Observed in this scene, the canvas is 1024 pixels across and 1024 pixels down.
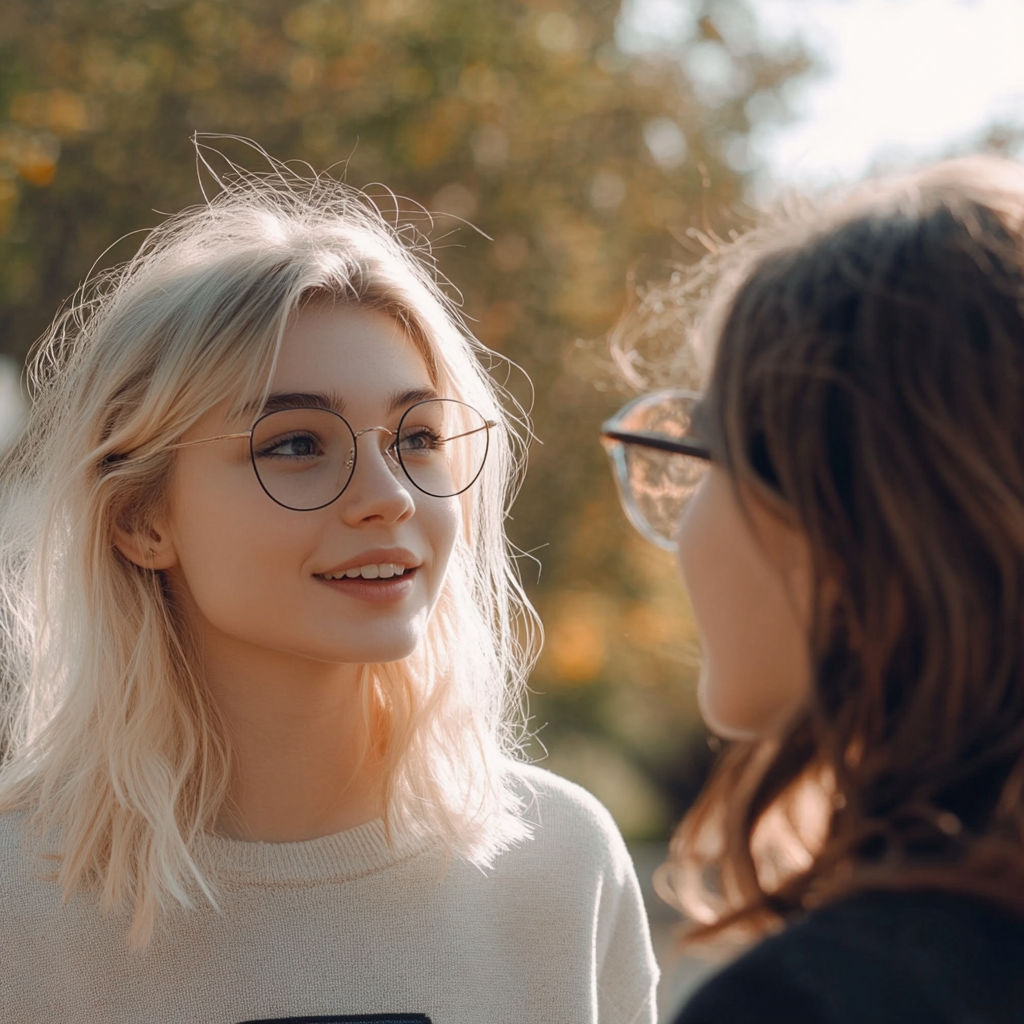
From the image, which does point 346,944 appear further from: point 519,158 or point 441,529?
point 519,158

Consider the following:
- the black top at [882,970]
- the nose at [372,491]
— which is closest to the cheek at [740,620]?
the black top at [882,970]

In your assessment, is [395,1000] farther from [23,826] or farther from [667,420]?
[667,420]

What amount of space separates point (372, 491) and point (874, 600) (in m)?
1.07

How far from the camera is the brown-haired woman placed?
42.9 inches

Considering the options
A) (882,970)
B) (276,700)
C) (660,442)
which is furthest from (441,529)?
(882,970)

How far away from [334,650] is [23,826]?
2.14 ft

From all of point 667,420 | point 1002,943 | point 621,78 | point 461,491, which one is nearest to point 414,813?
point 461,491

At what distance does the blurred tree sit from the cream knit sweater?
4.10 metres

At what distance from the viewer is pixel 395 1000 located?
A: 210cm

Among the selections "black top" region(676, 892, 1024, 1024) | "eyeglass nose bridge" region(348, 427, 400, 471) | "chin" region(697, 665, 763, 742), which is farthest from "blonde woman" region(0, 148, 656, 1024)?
"black top" region(676, 892, 1024, 1024)

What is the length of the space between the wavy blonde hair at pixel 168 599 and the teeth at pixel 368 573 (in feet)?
1.09

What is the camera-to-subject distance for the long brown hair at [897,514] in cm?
118

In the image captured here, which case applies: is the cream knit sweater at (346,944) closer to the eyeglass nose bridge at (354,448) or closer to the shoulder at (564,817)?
the shoulder at (564,817)

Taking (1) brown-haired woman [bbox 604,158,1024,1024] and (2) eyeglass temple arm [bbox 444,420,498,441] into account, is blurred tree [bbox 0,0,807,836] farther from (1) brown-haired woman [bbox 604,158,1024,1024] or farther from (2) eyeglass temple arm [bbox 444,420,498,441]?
(1) brown-haired woman [bbox 604,158,1024,1024]
